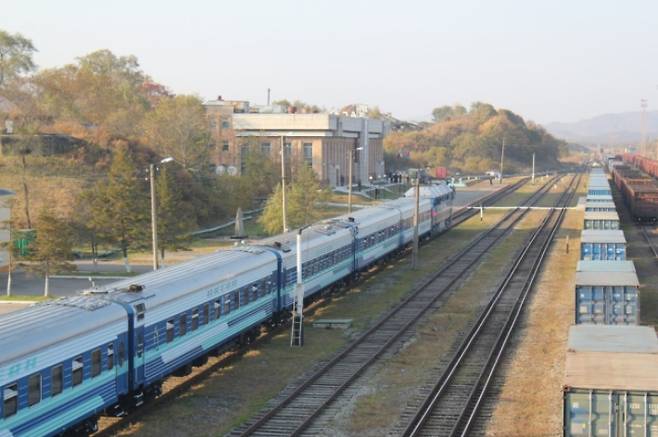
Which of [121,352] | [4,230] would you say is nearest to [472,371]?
[121,352]

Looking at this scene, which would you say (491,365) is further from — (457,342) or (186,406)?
(186,406)

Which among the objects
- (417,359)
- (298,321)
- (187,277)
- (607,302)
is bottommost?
(417,359)

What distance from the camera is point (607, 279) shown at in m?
28.9

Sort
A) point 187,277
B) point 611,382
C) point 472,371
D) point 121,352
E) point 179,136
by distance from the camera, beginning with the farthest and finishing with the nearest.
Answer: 1. point 179,136
2. point 472,371
3. point 187,277
4. point 121,352
5. point 611,382

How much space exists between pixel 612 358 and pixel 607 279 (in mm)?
11419

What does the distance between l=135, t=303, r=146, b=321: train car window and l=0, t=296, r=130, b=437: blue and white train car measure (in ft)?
1.85

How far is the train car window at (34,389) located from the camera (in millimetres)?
16688

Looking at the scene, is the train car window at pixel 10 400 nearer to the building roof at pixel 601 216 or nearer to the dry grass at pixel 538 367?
the dry grass at pixel 538 367

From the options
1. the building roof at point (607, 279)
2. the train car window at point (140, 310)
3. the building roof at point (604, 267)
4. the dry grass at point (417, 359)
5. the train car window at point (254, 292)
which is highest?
the train car window at point (140, 310)

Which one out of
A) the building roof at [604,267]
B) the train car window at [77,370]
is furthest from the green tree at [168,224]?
the train car window at [77,370]

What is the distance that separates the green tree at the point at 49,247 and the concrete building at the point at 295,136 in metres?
58.9

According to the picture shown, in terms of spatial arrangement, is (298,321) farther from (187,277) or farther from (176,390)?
(176,390)

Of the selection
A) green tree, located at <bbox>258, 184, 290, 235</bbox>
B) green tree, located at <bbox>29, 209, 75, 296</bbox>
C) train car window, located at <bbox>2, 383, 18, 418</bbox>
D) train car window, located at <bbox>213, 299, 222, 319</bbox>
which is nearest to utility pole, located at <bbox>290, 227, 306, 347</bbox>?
train car window, located at <bbox>213, 299, 222, 319</bbox>

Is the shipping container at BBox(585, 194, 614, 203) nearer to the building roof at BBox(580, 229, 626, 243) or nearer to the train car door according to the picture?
the building roof at BBox(580, 229, 626, 243)
